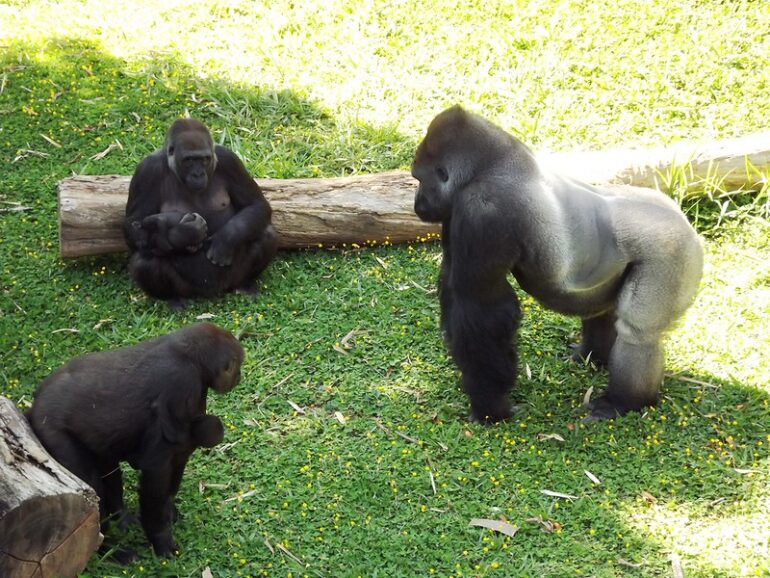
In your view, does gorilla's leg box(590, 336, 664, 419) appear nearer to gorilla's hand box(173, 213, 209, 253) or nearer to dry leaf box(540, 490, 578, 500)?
dry leaf box(540, 490, 578, 500)

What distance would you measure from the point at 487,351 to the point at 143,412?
166cm

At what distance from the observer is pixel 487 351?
439 centimetres

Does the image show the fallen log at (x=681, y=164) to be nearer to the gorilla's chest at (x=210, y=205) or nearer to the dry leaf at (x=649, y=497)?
the gorilla's chest at (x=210, y=205)

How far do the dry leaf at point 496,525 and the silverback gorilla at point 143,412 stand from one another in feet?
3.74

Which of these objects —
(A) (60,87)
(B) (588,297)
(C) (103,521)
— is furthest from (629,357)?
(A) (60,87)

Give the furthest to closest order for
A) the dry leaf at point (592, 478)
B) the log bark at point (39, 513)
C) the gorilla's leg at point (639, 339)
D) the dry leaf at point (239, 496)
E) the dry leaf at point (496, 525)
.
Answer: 1. the gorilla's leg at point (639, 339)
2. the dry leaf at point (592, 478)
3. the dry leaf at point (239, 496)
4. the dry leaf at point (496, 525)
5. the log bark at point (39, 513)

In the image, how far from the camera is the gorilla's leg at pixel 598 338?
4.84 meters

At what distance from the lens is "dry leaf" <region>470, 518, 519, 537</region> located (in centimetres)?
385

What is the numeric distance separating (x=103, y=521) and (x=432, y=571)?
1276mm

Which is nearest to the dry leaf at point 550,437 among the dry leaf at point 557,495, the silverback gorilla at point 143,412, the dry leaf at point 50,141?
the dry leaf at point 557,495

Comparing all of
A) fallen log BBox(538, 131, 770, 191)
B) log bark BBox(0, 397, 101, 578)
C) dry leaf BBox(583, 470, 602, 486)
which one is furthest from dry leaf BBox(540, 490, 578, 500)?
fallen log BBox(538, 131, 770, 191)

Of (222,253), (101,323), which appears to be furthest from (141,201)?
(101,323)

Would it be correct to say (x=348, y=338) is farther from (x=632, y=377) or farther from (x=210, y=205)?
(x=632, y=377)

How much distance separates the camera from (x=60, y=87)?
6.98m
